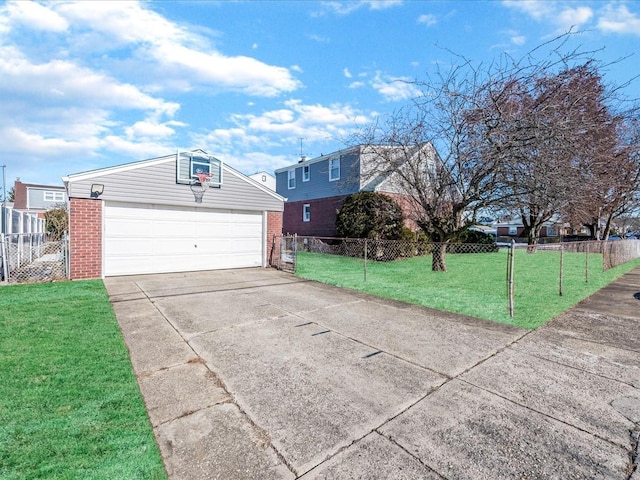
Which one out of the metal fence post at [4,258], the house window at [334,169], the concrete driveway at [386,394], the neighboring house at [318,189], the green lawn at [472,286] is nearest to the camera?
the concrete driveway at [386,394]

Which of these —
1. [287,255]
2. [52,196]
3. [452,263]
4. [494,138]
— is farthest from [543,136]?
[52,196]

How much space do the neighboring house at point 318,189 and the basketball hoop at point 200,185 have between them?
799cm

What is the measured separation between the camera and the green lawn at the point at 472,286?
6.00 meters

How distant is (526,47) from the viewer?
819 centimetres

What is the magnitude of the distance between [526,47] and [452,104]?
2107mm

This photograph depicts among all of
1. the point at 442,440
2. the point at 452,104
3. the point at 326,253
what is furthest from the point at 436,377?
the point at 326,253

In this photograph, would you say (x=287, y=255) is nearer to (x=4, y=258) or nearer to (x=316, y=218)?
(x=4, y=258)

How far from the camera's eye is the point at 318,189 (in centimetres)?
2042

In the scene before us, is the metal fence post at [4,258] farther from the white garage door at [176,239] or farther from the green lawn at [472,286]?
the green lawn at [472,286]

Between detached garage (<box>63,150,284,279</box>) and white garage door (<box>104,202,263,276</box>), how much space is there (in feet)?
0.08

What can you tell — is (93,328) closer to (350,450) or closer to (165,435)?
(165,435)

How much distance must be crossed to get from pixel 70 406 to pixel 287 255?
9399mm

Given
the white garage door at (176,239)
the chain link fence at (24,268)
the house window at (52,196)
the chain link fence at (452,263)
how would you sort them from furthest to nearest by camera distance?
the house window at (52,196) < the white garage door at (176,239) < the chain link fence at (452,263) < the chain link fence at (24,268)

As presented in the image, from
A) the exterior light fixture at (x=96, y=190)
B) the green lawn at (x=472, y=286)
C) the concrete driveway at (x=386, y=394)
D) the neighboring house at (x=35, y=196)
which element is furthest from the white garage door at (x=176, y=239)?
the neighboring house at (x=35, y=196)
